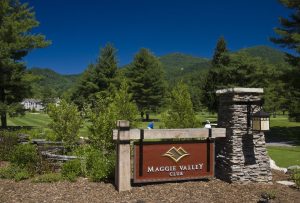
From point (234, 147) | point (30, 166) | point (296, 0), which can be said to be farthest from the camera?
point (296, 0)

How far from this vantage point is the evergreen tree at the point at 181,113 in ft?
55.2

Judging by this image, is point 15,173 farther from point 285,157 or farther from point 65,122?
point 285,157

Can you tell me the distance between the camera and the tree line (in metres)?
25.2

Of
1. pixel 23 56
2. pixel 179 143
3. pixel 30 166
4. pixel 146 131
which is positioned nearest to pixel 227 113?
pixel 179 143

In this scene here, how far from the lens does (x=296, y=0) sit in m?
27.1

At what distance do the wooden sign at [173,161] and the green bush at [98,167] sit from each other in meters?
1.02

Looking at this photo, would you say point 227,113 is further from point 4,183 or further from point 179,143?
point 4,183

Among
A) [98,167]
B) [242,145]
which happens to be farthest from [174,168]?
[98,167]

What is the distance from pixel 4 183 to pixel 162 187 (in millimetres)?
4739

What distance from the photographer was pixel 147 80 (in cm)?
5422

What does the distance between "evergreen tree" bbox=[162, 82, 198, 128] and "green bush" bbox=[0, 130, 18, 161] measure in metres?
7.10

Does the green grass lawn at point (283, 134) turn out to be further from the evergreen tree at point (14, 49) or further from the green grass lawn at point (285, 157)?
the evergreen tree at point (14, 49)

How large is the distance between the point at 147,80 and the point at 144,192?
1771 inches

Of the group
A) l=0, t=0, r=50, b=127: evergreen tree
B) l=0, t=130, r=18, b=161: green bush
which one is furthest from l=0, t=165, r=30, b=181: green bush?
l=0, t=0, r=50, b=127: evergreen tree
